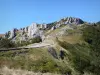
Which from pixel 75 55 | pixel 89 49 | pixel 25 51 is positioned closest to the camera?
pixel 75 55

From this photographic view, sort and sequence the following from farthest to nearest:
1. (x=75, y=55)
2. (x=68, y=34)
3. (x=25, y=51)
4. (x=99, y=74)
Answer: (x=68, y=34)
(x=25, y=51)
(x=75, y=55)
(x=99, y=74)

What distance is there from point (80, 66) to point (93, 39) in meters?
3.15

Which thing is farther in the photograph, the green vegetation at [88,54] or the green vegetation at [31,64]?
the green vegetation at [88,54]

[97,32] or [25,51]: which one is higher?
[97,32]

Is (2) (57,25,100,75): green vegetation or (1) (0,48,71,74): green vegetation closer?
(1) (0,48,71,74): green vegetation

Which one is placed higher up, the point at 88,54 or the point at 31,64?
the point at 88,54

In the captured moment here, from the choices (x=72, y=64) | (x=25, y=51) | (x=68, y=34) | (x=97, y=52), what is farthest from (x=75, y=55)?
(x=68, y=34)

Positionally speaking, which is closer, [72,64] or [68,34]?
[72,64]

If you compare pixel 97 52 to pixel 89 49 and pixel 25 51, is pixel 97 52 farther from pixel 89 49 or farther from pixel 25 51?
pixel 25 51

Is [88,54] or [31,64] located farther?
[31,64]

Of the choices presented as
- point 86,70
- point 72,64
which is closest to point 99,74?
point 86,70

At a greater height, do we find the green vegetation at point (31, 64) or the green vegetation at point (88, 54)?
the green vegetation at point (88, 54)

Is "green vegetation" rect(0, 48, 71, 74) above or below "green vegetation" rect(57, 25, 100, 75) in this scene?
below

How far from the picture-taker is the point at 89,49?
68.7 feet
